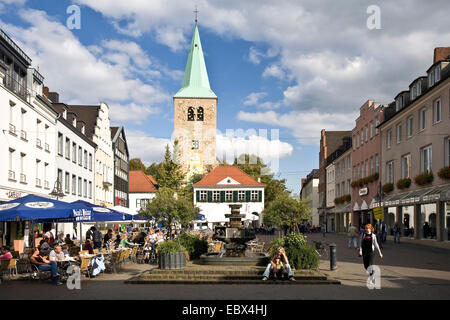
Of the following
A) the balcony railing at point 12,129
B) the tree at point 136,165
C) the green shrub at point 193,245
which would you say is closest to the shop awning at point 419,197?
the green shrub at point 193,245

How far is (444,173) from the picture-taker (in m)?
28.6

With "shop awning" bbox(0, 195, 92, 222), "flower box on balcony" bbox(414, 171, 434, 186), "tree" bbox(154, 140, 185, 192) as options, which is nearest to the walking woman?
"shop awning" bbox(0, 195, 92, 222)

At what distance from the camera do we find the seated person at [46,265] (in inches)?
587

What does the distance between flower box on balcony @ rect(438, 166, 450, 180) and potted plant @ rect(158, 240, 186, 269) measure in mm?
18149

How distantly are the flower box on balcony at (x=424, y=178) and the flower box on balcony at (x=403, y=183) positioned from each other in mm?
1983

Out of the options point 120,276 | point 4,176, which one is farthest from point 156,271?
point 4,176

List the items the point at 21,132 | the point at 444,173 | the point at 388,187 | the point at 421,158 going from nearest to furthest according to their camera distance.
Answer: the point at 444,173 < the point at 21,132 < the point at 421,158 < the point at 388,187

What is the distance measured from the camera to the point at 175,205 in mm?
31719

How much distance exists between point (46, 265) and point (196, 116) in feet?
238

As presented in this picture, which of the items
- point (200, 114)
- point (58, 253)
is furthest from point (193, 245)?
point (200, 114)

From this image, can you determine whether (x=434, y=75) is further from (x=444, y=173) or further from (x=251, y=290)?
(x=251, y=290)

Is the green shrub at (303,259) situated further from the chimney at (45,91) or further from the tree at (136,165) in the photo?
the tree at (136,165)
